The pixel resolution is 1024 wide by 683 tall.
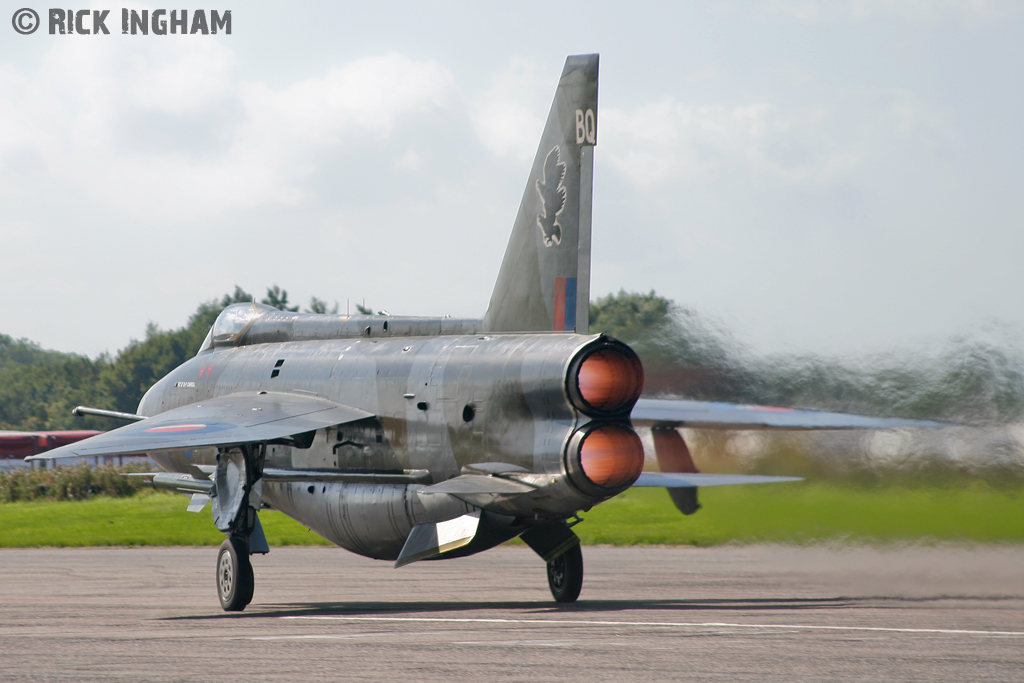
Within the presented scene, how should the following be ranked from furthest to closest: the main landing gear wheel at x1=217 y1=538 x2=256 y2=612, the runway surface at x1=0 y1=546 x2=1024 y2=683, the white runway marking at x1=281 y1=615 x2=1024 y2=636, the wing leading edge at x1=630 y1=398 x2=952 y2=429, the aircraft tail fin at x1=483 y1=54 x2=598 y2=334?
the wing leading edge at x1=630 y1=398 x2=952 y2=429 → the main landing gear wheel at x1=217 y1=538 x2=256 y2=612 → the aircraft tail fin at x1=483 y1=54 x2=598 y2=334 → the white runway marking at x1=281 y1=615 x2=1024 y2=636 → the runway surface at x1=0 y1=546 x2=1024 y2=683

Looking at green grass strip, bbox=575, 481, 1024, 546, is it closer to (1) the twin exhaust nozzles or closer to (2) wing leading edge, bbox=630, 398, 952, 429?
(2) wing leading edge, bbox=630, 398, 952, 429

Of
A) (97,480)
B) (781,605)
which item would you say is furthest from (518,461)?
(97,480)

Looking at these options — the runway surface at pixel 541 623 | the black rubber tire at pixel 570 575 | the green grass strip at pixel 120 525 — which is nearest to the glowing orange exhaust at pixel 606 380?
the runway surface at pixel 541 623

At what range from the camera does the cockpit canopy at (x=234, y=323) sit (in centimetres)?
1981

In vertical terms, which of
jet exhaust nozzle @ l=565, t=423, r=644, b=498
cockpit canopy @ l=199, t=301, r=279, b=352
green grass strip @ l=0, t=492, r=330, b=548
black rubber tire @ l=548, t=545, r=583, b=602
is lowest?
green grass strip @ l=0, t=492, r=330, b=548

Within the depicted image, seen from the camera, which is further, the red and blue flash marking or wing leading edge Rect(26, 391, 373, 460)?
the red and blue flash marking

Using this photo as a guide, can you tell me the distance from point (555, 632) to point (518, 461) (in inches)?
102

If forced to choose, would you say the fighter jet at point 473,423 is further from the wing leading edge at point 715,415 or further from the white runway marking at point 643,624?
the white runway marking at point 643,624

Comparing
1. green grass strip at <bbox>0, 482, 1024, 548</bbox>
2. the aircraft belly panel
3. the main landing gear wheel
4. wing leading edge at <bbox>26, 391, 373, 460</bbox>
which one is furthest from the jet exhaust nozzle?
the main landing gear wheel

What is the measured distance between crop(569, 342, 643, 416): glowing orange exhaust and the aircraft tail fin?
0.98 metres

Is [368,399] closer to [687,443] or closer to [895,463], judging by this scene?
[687,443]

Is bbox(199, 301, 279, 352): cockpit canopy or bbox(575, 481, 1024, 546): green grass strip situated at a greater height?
bbox(199, 301, 279, 352): cockpit canopy

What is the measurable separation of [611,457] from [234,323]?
8654mm

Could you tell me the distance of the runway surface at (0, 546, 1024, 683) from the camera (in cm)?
957
